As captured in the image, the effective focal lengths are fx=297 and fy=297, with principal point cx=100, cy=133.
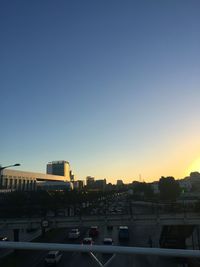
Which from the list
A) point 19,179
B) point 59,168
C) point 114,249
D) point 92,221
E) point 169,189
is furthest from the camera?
point 59,168

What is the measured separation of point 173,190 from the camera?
88750mm

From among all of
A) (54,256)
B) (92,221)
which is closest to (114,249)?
(54,256)

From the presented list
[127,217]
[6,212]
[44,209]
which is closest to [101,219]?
[127,217]

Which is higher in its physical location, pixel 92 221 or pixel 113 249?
pixel 113 249

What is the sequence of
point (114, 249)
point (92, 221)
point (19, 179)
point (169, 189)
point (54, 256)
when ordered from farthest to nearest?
point (19, 179) < point (169, 189) < point (92, 221) < point (54, 256) < point (114, 249)

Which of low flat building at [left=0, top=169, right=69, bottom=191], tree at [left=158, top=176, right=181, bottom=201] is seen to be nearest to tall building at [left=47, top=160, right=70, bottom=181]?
low flat building at [left=0, top=169, right=69, bottom=191]

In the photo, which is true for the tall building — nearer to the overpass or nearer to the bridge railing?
the overpass

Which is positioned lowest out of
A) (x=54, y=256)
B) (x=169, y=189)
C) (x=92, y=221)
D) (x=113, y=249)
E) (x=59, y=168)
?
(x=92, y=221)

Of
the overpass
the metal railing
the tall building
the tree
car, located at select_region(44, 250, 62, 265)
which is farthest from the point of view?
the tall building

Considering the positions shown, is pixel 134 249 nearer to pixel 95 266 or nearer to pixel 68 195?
pixel 95 266

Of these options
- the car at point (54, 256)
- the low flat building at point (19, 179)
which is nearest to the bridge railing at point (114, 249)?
the car at point (54, 256)

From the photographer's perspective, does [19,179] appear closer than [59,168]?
Yes

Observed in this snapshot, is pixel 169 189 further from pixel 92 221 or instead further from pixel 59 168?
pixel 59 168

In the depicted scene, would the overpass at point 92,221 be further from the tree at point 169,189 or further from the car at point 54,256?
the tree at point 169,189
